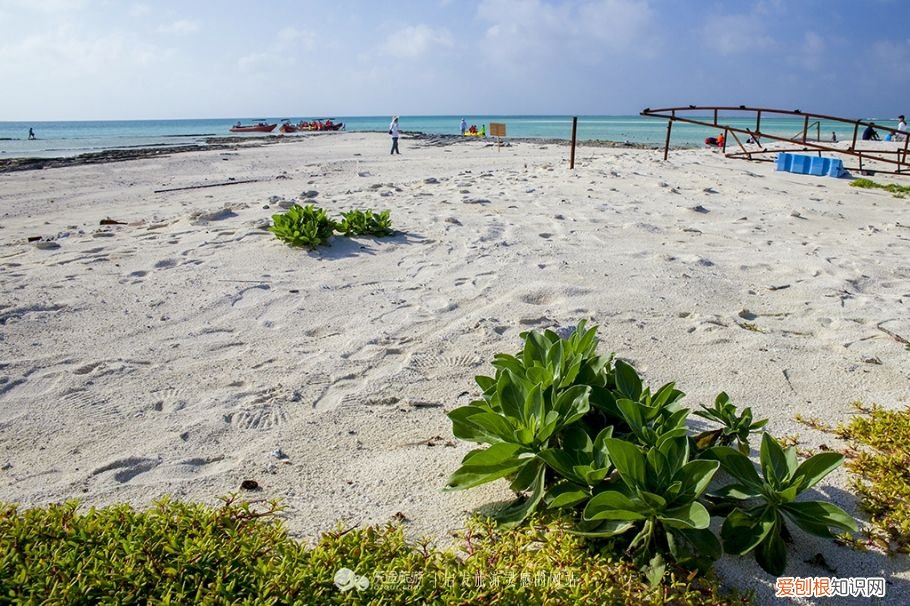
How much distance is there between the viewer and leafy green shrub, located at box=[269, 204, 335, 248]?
5289 mm

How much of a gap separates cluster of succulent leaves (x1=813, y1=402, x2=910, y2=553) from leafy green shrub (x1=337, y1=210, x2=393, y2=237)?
4.12 m

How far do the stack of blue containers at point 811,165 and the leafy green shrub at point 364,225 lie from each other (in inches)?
386

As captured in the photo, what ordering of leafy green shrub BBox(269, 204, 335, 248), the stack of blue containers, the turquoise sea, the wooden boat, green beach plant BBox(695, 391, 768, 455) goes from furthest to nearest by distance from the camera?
the wooden boat, the turquoise sea, the stack of blue containers, leafy green shrub BBox(269, 204, 335, 248), green beach plant BBox(695, 391, 768, 455)

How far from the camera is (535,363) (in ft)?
7.38

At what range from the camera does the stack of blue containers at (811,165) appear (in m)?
11.7

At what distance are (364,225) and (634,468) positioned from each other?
4.45m

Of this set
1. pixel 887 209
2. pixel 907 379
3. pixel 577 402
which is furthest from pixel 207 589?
pixel 887 209

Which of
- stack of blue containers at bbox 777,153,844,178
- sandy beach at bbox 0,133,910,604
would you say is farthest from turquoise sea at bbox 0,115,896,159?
sandy beach at bbox 0,133,910,604

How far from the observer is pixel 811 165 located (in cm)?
1198

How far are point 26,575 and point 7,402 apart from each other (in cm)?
183

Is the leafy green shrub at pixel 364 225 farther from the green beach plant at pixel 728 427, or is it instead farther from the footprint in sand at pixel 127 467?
the green beach plant at pixel 728 427

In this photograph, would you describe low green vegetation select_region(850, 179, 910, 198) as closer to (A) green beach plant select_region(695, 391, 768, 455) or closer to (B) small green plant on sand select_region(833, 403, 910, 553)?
(B) small green plant on sand select_region(833, 403, 910, 553)

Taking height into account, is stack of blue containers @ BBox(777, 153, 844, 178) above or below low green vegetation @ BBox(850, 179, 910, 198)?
above

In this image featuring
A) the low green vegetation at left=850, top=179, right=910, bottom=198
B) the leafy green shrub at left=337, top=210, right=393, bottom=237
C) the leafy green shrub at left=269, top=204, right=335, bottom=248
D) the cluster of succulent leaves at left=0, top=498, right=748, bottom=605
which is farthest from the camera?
the low green vegetation at left=850, top=179, right=910, bottom=198
